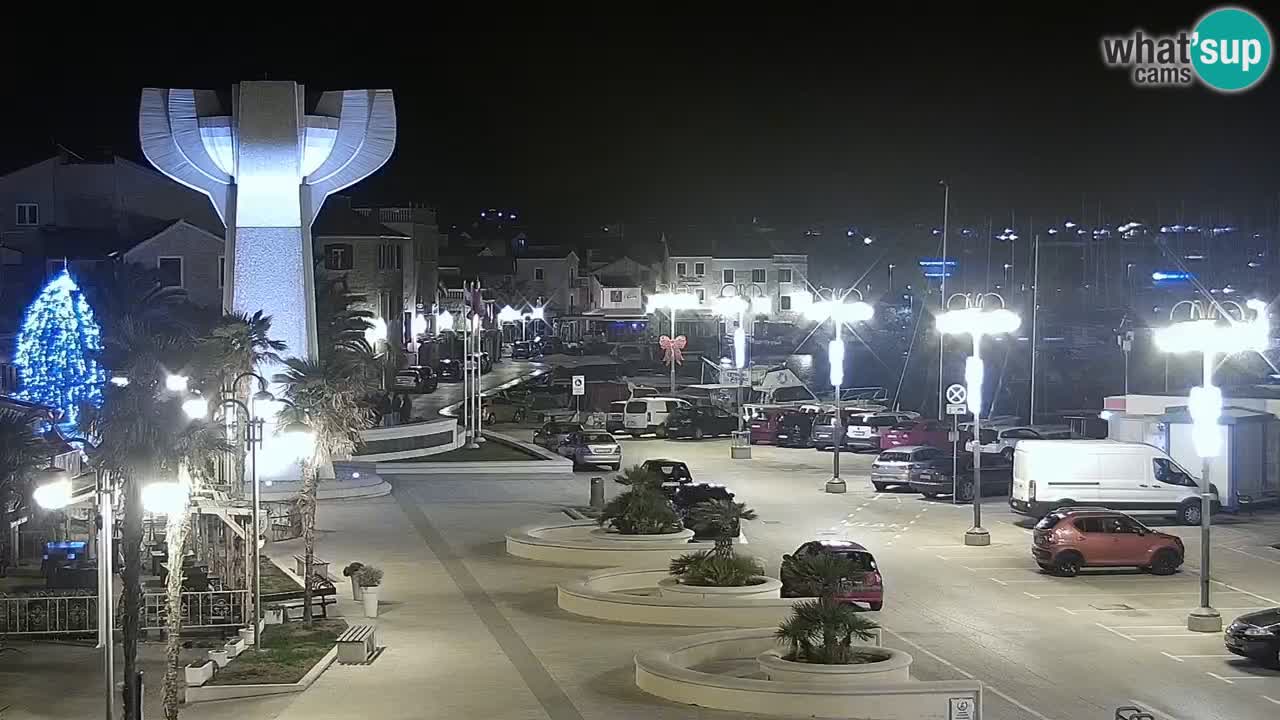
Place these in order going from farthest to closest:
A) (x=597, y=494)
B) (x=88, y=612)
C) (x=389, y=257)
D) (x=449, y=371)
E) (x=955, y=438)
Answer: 1. (x=449, y=371)
2. (x=389, y=257)
3. (x=955, y=438)
4. (x=597, y=494)
5. (x=88, y=612)

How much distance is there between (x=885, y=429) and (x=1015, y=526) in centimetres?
1915

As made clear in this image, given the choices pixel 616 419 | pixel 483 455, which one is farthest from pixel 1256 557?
pixel 616 419

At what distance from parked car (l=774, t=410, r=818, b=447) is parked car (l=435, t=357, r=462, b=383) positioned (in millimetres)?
35658

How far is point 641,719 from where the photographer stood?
20172 mm

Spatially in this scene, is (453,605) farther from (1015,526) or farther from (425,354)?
(425,354)

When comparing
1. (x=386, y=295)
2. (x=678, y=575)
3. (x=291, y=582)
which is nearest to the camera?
(x=678, y=575)

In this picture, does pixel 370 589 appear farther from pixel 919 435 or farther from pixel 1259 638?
pixel 919 435

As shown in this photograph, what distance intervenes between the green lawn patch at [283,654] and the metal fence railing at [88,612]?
1018 millimetres

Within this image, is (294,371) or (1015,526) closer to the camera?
(294,371)

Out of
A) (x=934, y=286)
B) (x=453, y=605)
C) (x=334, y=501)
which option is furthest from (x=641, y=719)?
(x=934, y=286)

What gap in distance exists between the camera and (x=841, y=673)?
66.5 feet

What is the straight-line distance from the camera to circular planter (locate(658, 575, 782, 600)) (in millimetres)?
26875

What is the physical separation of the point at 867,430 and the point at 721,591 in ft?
108

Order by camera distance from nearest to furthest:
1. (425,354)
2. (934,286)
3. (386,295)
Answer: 1. (386,295)
2. (425,354)
3. (934,286)
